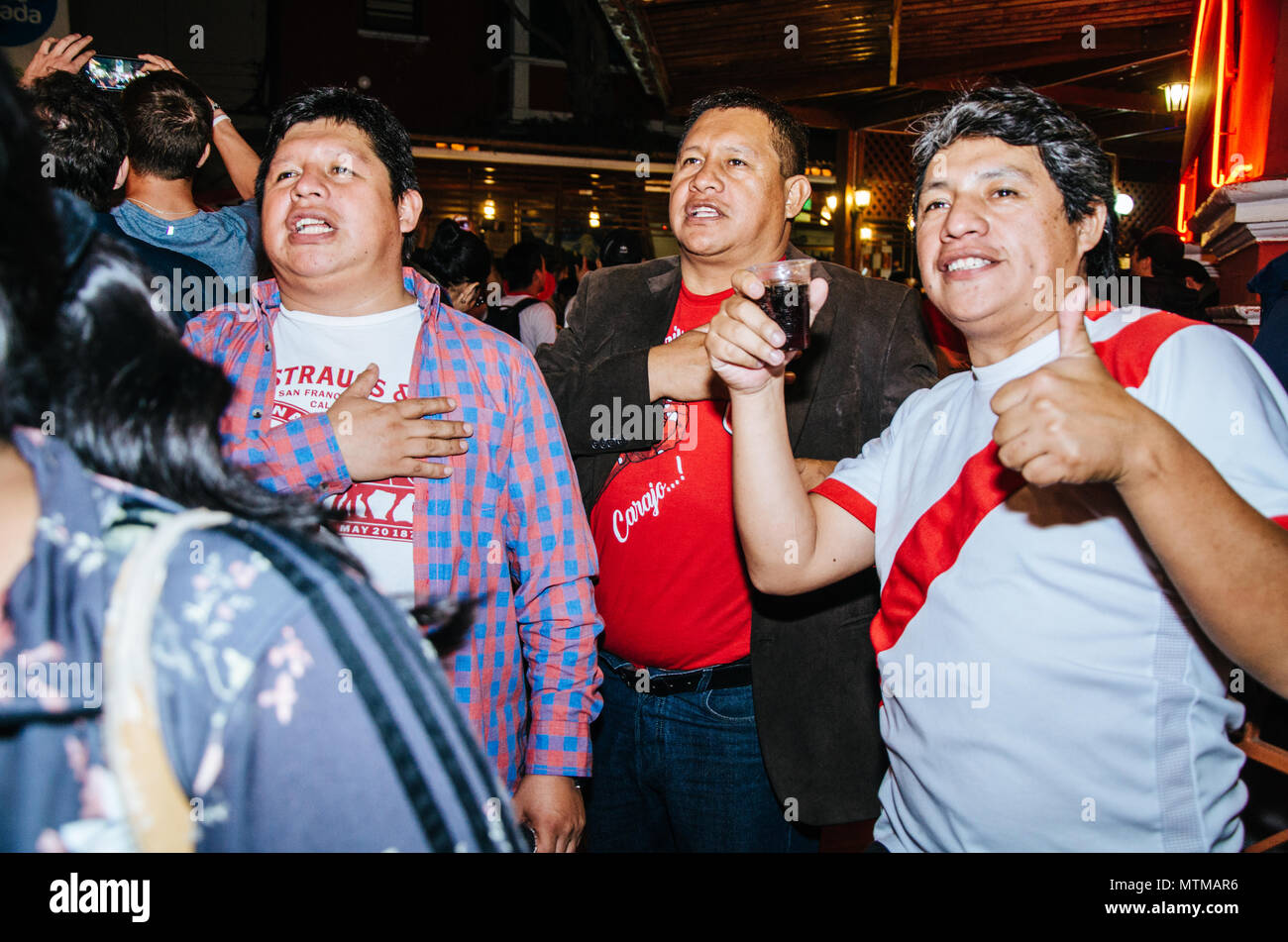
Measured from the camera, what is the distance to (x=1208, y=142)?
6258 mm

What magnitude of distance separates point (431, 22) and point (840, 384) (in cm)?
1565

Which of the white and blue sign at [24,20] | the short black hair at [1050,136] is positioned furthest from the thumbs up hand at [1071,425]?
the white and blue sign at [24,20]

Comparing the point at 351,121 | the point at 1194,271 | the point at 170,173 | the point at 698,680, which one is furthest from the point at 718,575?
the point at 1194,271

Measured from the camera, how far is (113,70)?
2709 millimetres

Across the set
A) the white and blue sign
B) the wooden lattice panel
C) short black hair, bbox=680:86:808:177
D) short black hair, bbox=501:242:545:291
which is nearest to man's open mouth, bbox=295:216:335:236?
short black hair, bbox=680:86:808:177

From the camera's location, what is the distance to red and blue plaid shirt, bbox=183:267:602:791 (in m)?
1.69

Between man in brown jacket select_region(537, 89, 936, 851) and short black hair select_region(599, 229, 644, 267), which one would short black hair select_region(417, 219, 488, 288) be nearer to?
short black hair select_region(599, 229, 644, 267)

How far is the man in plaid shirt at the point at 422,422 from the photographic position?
1.63 metres

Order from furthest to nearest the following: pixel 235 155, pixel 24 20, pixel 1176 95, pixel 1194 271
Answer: pixel 1176 95 < pixel 24 20 < pixel 1194 271 < pixel 235 155

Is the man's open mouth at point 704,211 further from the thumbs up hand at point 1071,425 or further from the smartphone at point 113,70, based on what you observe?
the smartphone at point 113,70

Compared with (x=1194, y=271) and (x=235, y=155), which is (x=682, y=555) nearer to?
(x=235, y=155)

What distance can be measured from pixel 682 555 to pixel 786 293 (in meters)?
0.85

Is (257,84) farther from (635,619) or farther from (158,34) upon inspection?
(635,619)

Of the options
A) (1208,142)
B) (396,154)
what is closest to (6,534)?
(396,154)
